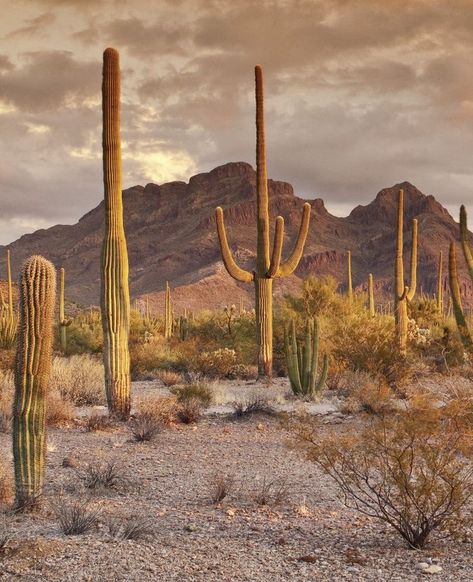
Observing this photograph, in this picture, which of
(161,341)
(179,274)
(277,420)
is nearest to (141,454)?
(277,420)

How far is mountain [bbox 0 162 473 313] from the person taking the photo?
10669cm

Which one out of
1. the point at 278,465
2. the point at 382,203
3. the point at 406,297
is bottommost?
the point at 278,465

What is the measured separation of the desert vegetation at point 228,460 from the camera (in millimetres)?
6211

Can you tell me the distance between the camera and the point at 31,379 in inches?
301

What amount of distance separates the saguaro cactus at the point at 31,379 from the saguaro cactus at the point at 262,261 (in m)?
12.6

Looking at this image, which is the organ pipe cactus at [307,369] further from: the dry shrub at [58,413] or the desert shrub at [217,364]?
the desert shrub at [217,364]

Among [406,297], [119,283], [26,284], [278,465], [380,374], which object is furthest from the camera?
[406,297]

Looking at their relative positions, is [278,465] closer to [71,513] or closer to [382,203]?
[71,513]

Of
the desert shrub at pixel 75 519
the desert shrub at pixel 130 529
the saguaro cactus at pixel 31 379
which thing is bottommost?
the desert shrub at pixel 130 529

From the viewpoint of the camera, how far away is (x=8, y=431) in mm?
12258

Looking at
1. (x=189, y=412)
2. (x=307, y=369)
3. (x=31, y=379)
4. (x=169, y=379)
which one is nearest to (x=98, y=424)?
(x=189, y=412)

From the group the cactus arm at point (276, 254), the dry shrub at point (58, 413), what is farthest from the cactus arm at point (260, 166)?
the dry shrub at point (58, 413)

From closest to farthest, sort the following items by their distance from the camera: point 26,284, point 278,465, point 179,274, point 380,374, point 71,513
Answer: point 71,513 → point 26,284 → point 278,465 → point 380,374 → point 179,274

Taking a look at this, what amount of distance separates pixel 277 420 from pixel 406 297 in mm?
12274
